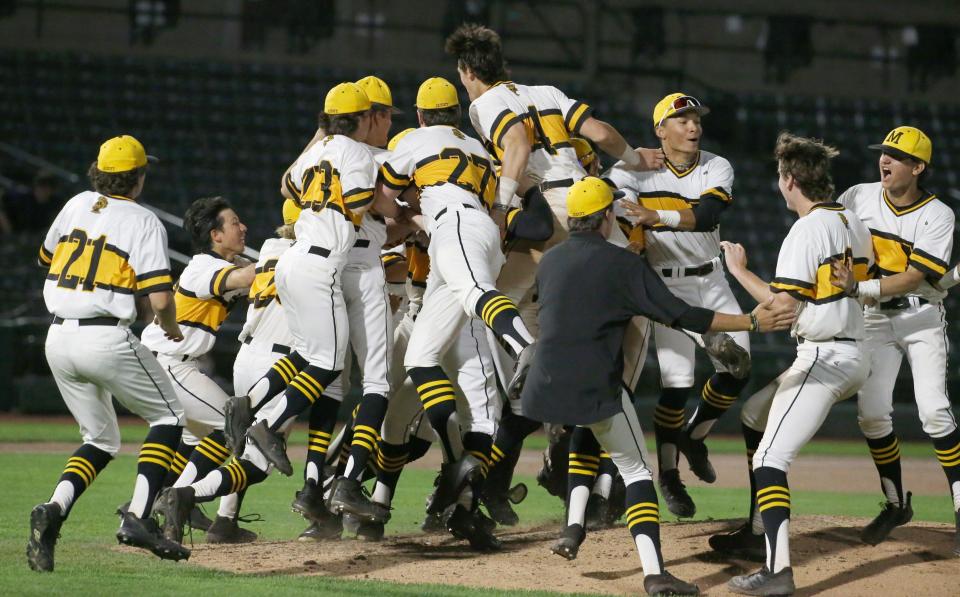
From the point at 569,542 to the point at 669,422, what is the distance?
1586 millimetres

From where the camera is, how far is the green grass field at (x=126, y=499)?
5523mm

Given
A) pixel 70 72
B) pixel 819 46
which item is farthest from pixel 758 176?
pixel 70 72

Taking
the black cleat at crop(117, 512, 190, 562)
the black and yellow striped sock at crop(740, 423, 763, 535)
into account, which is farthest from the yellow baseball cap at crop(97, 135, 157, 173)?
the black and yellow striped sock at crop(740, 423, 763, 535)

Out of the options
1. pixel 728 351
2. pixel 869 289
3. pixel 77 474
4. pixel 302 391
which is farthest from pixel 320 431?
pixel 869 289

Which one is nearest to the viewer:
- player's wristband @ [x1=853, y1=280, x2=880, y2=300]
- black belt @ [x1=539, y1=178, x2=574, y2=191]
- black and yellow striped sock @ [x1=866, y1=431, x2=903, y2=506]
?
player's wristband @ [x1=853, y1=280, x2=880, y2=300]

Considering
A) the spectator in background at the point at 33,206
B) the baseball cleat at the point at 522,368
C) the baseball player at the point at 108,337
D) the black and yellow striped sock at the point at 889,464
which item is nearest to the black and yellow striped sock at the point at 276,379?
the baseball player at the point at 108,337

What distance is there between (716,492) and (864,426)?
3.85 metres

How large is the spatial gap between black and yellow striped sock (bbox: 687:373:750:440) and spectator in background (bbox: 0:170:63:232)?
39.3 feet

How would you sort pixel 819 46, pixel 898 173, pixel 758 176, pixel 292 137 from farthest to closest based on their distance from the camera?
pixel 819 46 < pixel 758 176 < pixel 292 137 < pixel 898 173

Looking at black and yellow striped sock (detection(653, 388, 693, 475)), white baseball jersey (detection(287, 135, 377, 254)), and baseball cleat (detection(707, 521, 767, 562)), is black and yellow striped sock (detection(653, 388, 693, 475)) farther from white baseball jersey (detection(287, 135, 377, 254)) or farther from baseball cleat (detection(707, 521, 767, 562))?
white baseball jersey (detection(287, 135, 377, 254))

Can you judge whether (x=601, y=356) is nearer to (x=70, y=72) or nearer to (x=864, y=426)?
(x=864, y=426)

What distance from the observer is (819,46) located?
2638 cm

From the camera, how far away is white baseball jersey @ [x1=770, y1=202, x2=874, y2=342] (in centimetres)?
570

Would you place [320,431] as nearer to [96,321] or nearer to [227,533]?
[227,533]
